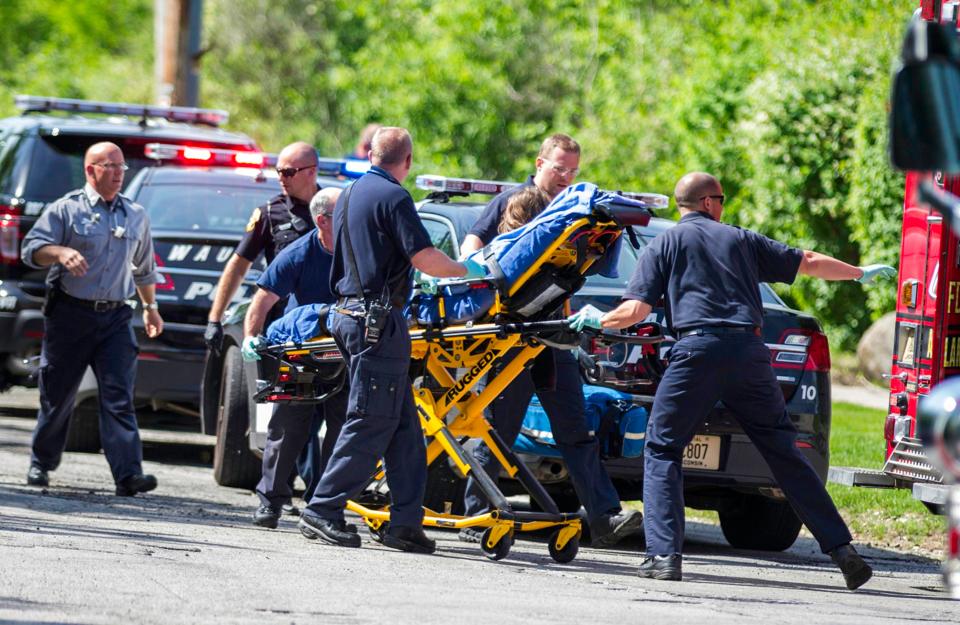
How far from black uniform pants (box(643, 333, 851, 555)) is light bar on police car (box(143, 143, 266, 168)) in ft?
15.7

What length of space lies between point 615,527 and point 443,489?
98cm

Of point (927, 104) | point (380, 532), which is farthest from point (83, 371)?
point (927, 104)

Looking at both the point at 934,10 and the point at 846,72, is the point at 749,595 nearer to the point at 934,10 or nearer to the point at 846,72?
the point at 934,10

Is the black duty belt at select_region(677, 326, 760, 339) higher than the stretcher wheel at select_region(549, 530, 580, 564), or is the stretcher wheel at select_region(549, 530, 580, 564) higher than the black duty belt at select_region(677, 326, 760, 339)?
the black duty belt at select_region(677, 326, 760, 339)

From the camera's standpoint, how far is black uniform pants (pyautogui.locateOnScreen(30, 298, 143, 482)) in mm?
9594

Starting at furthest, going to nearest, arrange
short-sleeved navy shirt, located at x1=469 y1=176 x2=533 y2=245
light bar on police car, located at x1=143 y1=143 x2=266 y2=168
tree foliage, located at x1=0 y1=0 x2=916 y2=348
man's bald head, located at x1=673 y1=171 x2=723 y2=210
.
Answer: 1. tree foliage, located at x1=0 y1=0 x2=916 y2=348
2. light bar on police car, located at x1=143 y1=143 x2=266 y2=168
3. short-sleeved navy shirt, located at x1=469 y1=176 x2=533 y2=245
4. man's bald head, located at x1=673 y1=171 x2=723 y2=210

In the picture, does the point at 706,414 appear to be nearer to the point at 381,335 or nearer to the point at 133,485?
the point at 381,335

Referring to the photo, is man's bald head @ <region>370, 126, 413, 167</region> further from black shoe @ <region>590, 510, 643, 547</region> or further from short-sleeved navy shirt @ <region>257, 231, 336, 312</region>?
black shoe @ <region>590, 510, 643, 547</region>

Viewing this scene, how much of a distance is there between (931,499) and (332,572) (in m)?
2.65

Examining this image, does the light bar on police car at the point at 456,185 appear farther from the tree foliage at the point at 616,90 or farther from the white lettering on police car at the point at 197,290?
the tree foliage at the point at 616,90

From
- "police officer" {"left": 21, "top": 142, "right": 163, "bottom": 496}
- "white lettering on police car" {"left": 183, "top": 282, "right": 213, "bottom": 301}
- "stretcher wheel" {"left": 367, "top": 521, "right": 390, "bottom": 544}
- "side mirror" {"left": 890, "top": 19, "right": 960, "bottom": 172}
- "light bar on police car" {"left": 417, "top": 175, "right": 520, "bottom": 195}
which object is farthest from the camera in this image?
"white lettering on police car" {"left": 183, "top": 282, "right": 213, "bottom": 301}

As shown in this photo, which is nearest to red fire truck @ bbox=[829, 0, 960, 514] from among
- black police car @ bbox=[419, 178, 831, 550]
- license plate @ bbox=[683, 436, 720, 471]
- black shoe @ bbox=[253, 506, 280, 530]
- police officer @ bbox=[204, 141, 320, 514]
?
black police car @ bbox=[419, 178, 831, 550]

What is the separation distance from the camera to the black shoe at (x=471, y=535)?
848 centimetres

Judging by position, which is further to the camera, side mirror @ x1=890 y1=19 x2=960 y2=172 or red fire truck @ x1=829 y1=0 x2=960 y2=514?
red fire truck @ x1=829 y1=0 x2=960 y2=514
